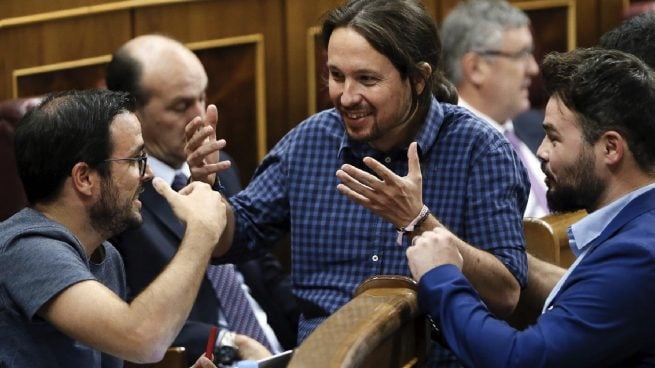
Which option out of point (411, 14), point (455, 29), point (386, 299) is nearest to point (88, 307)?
point (386, 299)

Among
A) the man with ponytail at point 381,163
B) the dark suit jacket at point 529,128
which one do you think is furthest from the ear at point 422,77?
the dark suit jacket at point 529,128

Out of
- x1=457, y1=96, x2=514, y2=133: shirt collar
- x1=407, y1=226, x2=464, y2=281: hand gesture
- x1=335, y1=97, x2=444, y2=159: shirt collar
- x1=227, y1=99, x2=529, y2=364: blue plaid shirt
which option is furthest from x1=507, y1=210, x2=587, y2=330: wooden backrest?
x1=457, y1=96, x2=514, y2=133: shirt collar

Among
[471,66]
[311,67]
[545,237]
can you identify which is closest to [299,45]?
[311,67]

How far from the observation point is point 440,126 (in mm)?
1918

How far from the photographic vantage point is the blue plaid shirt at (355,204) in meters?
1.86

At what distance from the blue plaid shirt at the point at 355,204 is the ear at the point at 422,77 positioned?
0.04 meters

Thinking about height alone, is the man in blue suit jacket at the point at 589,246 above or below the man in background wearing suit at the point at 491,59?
above

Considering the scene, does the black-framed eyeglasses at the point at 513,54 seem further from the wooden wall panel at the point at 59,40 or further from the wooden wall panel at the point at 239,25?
the wooden wall panel at the point at 59,40

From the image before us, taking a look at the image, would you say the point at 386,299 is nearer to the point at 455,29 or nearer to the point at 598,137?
the point at 598,137

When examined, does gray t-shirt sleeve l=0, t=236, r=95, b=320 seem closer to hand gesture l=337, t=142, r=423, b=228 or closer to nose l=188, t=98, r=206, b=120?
hand gesture l=337, t=142, r=423, b=228

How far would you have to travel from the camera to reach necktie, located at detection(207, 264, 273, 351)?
2391 millimetres

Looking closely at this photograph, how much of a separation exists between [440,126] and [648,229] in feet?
1.50

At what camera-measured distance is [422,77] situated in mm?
1922

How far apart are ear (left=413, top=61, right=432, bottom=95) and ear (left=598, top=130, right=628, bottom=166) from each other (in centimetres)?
38
